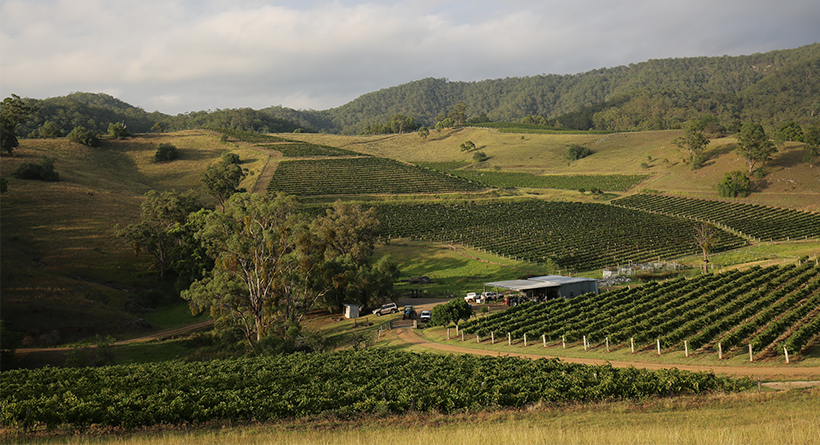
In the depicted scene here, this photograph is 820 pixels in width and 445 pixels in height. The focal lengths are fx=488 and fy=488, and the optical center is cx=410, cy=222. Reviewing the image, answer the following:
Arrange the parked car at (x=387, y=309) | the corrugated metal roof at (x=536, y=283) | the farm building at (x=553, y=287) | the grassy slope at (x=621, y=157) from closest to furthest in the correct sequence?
the corrugated metal roof at (x=536, y=283) < the farm building at (x=553, y=287) < the parked car at (x=387, y=309) < the grassy slope at (x=621, y=157)

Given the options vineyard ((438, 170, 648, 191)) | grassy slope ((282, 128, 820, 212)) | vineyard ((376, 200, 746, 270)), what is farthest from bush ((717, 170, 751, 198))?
vineyard ((376, 200, 746, 270))

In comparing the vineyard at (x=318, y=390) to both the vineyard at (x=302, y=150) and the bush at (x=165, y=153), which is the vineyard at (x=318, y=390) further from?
the vineyard at (x=302, y=150)

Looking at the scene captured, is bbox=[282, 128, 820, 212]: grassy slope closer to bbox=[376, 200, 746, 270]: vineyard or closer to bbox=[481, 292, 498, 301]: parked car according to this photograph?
bbox=[376, 200, 746, 270]: vineyard

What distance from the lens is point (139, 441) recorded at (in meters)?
13.3

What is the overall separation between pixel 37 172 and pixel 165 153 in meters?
41.6

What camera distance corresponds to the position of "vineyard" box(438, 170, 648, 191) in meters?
113

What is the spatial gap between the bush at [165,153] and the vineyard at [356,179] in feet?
92.2

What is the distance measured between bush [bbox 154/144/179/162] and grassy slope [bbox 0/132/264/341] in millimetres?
12919

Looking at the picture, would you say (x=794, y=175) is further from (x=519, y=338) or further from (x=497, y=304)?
(x=519, y=338)

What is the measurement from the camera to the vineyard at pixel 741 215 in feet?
228

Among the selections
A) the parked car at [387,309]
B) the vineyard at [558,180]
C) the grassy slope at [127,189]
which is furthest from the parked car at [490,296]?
the vineyard at [558,180]

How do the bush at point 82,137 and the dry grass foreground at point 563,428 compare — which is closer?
the dry grass foreground at point 563,428

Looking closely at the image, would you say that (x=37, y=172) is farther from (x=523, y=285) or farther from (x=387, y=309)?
(x=523, y=285)

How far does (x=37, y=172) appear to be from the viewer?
82.2 metres
